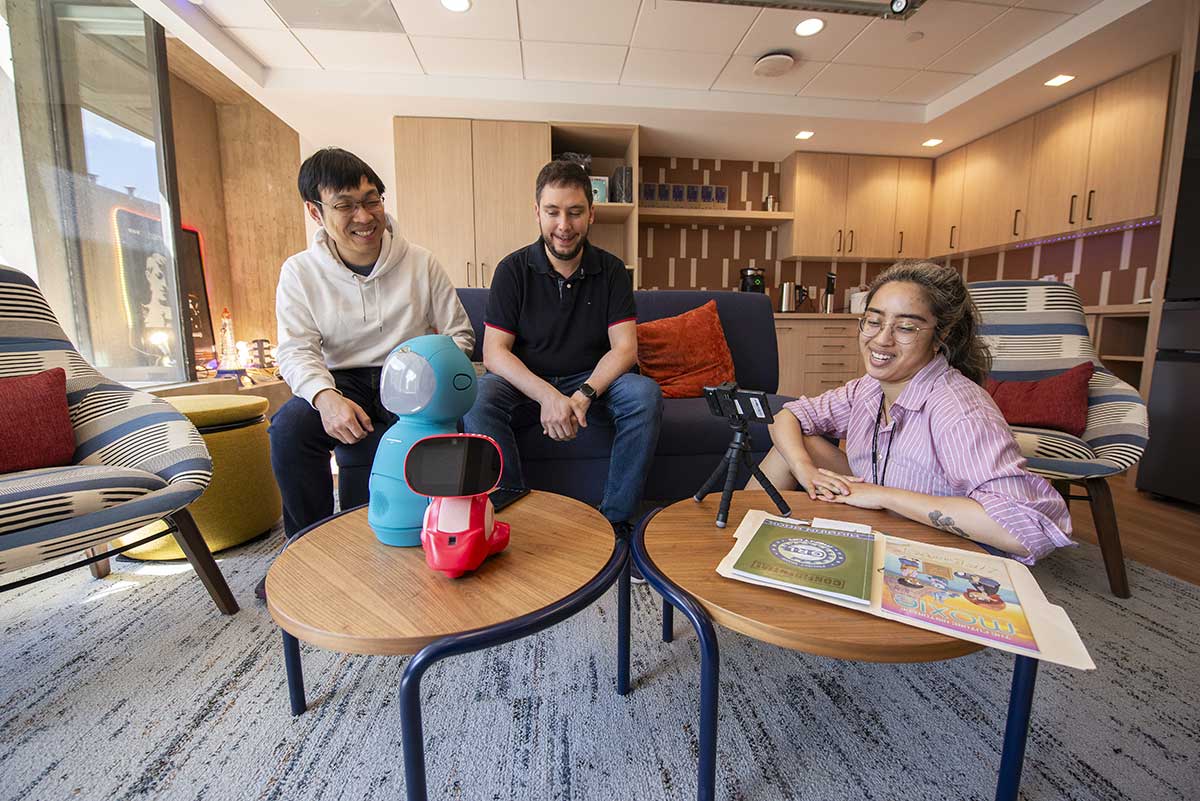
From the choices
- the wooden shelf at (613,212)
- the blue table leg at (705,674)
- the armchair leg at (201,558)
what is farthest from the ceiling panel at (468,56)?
the blue table leg at (705,674)

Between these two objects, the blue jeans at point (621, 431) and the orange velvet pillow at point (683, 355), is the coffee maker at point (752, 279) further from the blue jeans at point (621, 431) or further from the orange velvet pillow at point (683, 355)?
the blue jeans at point (621, 431)

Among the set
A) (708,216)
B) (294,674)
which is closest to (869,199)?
(708,216)

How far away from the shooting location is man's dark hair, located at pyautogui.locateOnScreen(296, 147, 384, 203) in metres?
1.33

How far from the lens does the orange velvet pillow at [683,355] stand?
2.00 m

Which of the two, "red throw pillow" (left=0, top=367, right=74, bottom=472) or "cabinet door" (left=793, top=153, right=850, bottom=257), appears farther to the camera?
"cabinet door" (left=793, top=153, right=850, bottom=257)

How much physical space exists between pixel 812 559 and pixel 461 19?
3.22m

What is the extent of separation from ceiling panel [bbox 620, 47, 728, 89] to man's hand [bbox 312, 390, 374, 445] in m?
2.85

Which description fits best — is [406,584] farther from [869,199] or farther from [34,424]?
[869,199]

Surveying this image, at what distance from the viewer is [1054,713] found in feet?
3.11

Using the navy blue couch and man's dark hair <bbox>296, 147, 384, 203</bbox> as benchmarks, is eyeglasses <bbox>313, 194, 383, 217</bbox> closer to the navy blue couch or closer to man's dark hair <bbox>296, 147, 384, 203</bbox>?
man's dark hair <bbox>296, 147, 384, 203</bbox>

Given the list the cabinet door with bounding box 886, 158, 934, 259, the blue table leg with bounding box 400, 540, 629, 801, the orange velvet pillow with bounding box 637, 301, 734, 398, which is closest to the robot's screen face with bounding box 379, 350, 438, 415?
the blue table leg with bounding box 400, 540, 629, 801

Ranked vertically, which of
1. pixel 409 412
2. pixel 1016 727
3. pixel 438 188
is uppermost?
pixel 438 188

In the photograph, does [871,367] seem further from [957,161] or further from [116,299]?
[957,161]

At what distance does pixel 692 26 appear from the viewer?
9.00 feet
